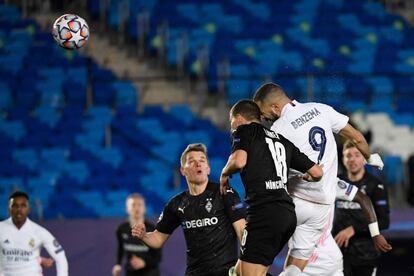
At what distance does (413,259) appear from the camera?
462 inches

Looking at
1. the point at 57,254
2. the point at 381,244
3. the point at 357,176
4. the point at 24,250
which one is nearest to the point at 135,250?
the point at 57,254

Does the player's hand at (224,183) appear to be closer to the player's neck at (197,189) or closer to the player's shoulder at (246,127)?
the player's shoulder at (246,127)

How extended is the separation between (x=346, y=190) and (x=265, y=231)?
7.10 feet

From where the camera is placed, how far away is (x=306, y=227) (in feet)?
25.3

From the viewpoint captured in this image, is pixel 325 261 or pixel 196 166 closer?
pixel 196 166

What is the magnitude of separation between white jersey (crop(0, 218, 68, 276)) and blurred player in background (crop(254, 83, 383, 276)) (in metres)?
2.75

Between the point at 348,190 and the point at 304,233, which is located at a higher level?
the point at 348,190

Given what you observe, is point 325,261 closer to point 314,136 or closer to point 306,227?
point 306,227

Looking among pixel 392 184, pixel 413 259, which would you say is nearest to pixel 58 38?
pixel 413 259

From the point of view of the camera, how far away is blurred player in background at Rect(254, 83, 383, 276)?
7.42 meters

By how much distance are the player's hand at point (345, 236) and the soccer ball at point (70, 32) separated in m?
3.51

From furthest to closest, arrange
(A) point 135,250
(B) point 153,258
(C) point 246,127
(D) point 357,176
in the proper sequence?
(A) point 135,250 → (B) point 153,258 → (D) point 357,176 → (C) point 246,127

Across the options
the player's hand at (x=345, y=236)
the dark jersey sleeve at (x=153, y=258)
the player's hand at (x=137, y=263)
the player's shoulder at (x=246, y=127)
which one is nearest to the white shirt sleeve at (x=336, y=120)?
the player's shoulder at (x=246, y=127)

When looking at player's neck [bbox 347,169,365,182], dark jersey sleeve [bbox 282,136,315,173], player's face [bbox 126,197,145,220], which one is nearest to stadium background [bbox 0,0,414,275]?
player's face [bbox 126,197,145,220]
